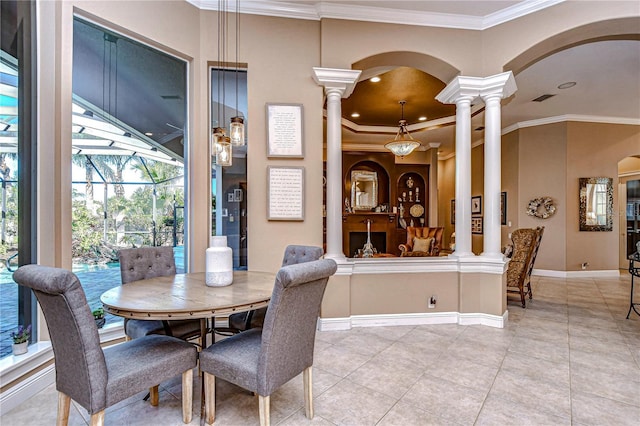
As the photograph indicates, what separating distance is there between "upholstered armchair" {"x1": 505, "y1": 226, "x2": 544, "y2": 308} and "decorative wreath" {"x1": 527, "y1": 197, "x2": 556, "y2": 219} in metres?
2.38

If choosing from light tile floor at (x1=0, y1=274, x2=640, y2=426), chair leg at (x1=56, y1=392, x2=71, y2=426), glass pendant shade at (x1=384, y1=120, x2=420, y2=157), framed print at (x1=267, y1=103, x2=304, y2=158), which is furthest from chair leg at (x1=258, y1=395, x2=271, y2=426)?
glass pendant shade at (x1=384, y1=120, x2=420, y2=157)

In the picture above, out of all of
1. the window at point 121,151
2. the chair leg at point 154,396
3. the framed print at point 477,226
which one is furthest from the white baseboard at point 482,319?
the framed print at point 477,226

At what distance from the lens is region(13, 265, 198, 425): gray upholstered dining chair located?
1.41m

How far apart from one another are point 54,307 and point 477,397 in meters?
2.51

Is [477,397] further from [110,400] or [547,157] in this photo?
[547,157]

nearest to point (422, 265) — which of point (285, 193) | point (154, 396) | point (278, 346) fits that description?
point (285, 193)

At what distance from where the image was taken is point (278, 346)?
65.2 inches

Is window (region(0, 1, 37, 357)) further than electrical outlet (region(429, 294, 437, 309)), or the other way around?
electrical outlet (region(429, 294, 437, 309))

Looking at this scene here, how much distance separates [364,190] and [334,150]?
16.4 ft

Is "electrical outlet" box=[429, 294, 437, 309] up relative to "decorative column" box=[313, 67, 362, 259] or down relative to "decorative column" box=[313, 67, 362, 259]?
down

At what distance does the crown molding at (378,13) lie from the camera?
11.0 ft

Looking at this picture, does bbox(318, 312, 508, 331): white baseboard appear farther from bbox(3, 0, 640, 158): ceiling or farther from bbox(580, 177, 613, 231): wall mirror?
bbox(580, 177, 613, 231): wall mirror

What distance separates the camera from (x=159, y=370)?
5.60ft

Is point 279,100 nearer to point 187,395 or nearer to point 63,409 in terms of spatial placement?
point 187,395
